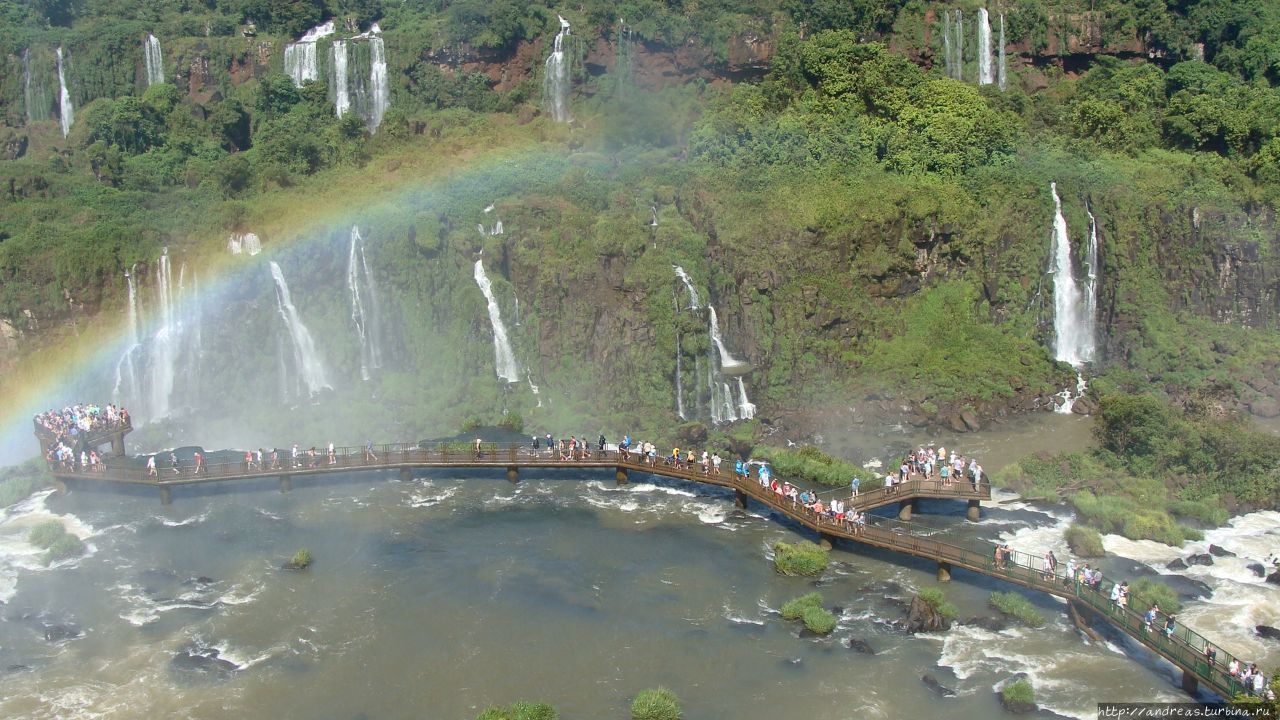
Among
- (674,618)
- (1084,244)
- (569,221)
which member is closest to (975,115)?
(1084,244)

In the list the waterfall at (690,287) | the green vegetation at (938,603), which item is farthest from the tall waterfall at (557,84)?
the green vegetation at (938,603)

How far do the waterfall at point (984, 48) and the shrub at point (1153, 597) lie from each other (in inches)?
2295

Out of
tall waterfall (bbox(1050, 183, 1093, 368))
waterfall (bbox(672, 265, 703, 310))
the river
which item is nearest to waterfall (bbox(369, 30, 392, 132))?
waterfall (bbox(672, 265, 703, 310))

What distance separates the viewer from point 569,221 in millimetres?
71875

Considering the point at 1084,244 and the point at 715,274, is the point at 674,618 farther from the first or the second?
the point at 1084,244

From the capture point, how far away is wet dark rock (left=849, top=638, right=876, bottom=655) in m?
39.8

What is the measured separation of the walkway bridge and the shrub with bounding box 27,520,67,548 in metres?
4.86

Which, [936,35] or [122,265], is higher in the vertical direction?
[936,35]

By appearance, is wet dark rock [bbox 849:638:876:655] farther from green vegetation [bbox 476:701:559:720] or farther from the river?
green vegetation [bbox 476:701:559:720]

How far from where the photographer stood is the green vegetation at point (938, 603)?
42.0 metres

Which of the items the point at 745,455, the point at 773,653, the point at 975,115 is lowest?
the point at 773,653

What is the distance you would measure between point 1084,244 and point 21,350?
63749 millimetres

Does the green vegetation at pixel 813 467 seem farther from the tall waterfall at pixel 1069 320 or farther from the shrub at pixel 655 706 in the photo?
the tall waterfall at pixel 1069 320

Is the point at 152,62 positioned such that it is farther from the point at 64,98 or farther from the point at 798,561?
the point at 798,561
